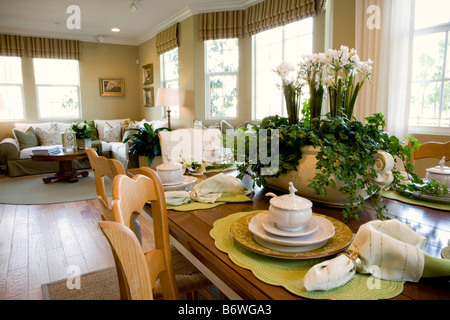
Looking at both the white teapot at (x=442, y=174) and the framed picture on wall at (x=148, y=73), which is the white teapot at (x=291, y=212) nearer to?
the white teapot at (x=442, y=174)

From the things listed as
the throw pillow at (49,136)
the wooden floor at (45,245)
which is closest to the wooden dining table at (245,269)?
the wooden floor at (45,245)

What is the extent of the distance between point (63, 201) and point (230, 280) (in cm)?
396

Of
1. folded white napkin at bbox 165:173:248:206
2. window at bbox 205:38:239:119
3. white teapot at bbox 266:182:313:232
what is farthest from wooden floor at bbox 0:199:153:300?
window at bbox 205:38:239:119

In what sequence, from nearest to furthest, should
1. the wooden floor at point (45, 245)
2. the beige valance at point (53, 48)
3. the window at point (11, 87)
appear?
the wooden floor at point (45, 245) → the window at point (11, 87) → the beige valance at point (53, 48)

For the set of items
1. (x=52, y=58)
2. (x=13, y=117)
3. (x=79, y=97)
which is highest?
(x=52, y=58)

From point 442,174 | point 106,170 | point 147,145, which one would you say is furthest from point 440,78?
point 147,145

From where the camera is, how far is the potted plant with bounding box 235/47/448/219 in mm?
973

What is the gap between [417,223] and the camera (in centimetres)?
97

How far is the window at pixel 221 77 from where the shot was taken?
5.36 meters

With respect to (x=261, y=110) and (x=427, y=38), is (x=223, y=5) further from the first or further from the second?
(x=427, y=38)

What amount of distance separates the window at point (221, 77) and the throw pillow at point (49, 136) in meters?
3.11

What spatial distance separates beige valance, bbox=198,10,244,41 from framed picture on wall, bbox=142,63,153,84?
217cm

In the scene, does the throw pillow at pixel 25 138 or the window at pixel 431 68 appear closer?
the window at pixel 431 68

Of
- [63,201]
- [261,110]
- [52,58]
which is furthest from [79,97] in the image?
[261,110]
